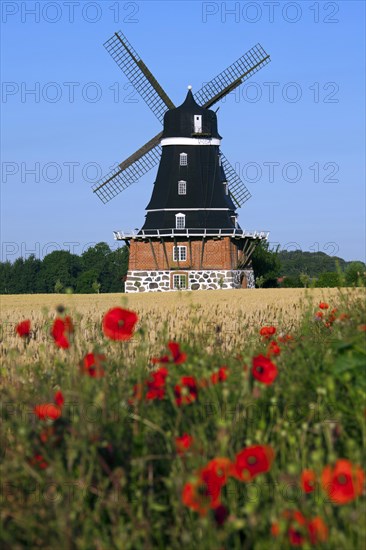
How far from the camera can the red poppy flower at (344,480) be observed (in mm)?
3627

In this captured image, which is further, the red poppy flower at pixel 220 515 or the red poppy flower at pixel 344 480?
the red poppy flower at pixel 220 515

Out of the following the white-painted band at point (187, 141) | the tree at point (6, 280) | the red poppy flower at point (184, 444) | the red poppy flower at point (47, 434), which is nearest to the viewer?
the red poppy flower at point (184, 444)

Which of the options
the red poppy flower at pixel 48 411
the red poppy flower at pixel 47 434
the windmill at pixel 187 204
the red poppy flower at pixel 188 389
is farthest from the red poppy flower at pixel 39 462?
the windmill at pixel 187 204

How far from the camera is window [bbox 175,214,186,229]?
42.9 meters

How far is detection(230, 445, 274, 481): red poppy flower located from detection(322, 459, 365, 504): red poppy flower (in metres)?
0.30

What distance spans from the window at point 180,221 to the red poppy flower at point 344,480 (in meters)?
39.4

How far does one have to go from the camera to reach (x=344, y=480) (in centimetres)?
365

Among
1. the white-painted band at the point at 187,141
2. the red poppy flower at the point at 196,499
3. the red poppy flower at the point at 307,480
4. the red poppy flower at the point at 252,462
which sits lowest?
the red poppy flower at the point at 196,499

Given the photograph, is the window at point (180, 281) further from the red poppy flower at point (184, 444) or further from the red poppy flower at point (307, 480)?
the red poppy flower at point (307, 480)

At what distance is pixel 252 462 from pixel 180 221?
3943 cm

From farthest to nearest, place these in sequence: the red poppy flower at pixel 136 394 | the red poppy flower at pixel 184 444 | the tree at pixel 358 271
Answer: the tree at pixel 358 271 < the red poppy flower at pixel 136 394 < the red poppy flower at pixel 184 444

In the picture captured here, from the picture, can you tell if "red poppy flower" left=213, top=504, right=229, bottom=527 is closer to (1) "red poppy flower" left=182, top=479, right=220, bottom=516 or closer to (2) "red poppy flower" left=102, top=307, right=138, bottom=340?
(1) "red poppy flower" left=182, top=479, right=220, bottom=516

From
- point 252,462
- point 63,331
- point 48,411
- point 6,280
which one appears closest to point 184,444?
point 252,462

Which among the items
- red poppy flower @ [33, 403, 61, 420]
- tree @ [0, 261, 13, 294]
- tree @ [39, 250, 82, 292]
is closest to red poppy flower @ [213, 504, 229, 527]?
red poppy flower @ [33, 403, 61, 420]
